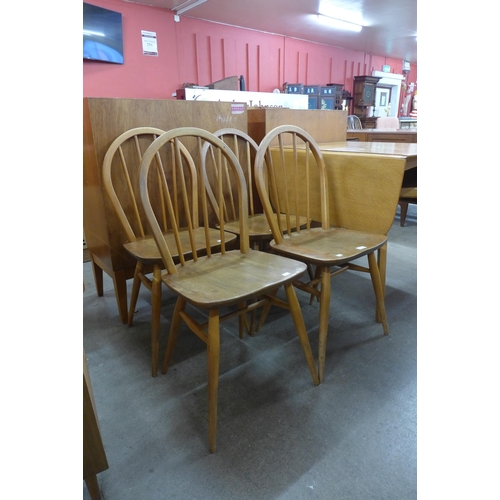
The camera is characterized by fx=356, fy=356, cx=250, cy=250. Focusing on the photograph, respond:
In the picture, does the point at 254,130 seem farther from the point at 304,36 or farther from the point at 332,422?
the point at 304,36

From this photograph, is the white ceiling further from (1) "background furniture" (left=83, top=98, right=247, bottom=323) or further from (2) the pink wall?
(1) "background furniture" (left=83, top=98, right=247, bottom=323)

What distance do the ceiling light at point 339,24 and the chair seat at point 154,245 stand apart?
4.64 meters

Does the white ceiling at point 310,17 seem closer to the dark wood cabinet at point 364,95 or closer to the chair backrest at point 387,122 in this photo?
the dark wood cabinet at point 364,95

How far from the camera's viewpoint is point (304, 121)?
235 cm

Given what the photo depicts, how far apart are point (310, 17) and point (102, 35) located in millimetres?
2826

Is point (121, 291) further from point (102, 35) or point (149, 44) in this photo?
point (149, 44)

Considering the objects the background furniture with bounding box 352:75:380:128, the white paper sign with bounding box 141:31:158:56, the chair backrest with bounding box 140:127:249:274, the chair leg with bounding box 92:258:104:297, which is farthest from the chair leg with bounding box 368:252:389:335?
the background furniture with bounding box 352:75:380:128

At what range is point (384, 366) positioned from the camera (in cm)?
149

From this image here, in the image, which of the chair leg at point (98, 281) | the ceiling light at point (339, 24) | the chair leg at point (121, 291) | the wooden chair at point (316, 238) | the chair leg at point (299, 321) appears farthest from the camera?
the ceiling light at point (339, 24)

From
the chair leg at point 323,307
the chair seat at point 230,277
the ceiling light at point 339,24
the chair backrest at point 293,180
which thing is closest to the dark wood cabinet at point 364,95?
the ceiling light at point 339,24

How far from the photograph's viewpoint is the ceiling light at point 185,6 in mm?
4004

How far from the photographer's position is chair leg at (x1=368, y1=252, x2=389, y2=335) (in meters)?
1.55

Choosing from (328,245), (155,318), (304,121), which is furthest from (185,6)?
(155,318)
